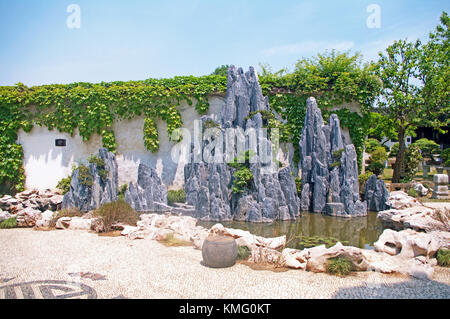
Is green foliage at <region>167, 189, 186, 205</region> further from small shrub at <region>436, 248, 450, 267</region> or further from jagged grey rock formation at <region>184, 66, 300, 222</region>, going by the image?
small shrub at <region>436, 248, 450, 267</region>

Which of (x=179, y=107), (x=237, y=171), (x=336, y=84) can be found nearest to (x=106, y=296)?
(x=237, y=171)

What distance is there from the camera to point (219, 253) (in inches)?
241

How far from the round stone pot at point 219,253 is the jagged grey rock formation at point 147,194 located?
6289 millimetres

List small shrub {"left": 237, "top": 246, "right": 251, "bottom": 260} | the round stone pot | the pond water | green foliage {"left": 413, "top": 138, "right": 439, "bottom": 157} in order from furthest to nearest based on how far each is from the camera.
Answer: green foliage {"left": 413, "top": 138, "right": 439, "bottom": 157} < the pond water < small shrub {"left": 237, "top": 246, "right": 251, "bottom": 260} < the round stone pot

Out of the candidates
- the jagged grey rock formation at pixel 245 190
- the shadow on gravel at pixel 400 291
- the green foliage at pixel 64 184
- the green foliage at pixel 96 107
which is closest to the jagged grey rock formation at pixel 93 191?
the green foliage at pixel 64 184

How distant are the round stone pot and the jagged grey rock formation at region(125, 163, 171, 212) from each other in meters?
6.29

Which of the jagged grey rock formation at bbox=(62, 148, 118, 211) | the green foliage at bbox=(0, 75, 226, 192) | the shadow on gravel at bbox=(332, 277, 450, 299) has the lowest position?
the shadow on gravel at bbox=(332, 277, 450, 299)

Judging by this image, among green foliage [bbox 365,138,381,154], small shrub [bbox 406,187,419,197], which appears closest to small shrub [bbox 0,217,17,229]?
small shrub [bbox 406,187,419,197]

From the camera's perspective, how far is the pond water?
27.7 ft

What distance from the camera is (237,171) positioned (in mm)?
11594

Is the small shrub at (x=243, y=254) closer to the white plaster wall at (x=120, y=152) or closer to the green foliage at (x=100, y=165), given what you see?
the green foliage at (x=100, y=165)

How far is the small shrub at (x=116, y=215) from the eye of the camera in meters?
9.20
